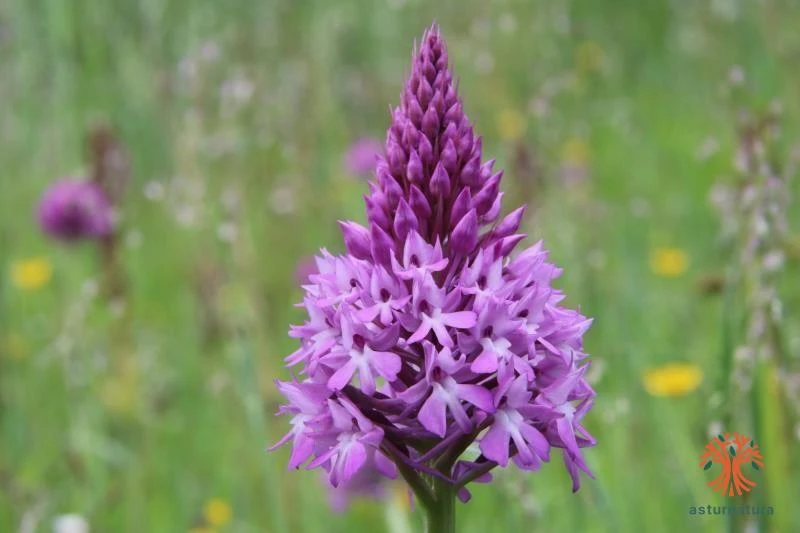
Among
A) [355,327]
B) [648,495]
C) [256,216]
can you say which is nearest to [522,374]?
[355,327]

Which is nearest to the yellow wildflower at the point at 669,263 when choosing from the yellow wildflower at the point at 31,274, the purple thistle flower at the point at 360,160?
the purple thistle flower at the point at 360,160

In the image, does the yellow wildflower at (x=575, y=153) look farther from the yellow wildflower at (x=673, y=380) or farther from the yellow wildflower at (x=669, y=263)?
the yellow wildflower at (x=673, y=380)

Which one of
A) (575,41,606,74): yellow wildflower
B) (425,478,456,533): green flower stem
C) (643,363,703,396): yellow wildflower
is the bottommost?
(425,478,456,533): green flower stem

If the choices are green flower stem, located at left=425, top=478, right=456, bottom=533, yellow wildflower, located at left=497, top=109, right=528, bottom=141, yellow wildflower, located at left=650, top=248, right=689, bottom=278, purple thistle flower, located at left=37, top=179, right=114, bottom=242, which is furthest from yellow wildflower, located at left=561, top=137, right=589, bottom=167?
green flower stem, located at left=425, top=478, right=456, bottom=533

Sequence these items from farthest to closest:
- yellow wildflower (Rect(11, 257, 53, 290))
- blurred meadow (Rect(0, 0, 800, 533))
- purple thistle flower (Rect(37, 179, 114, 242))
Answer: yellow wildflower (Rect(11, 257, 53, 290)), purple thistle flower (Rect(37, 179, 114, 242)), blurred meadow (Rect(0, 0, 800, 533))

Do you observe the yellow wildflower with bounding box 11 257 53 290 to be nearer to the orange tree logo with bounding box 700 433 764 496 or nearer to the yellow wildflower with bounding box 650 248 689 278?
the yellow wildflower with bounding box 650 248 689 278

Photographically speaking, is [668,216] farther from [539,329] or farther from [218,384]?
[539,329]

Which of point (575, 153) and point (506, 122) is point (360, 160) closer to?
point (506, 122)

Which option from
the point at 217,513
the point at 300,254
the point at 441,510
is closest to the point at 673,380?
the point at 217,513
